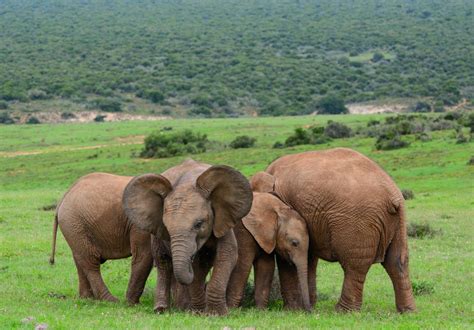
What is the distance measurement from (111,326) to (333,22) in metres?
107

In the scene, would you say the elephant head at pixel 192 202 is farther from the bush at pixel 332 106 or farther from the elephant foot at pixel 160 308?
the bush at pixel 332 106

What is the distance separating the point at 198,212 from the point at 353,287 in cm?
208

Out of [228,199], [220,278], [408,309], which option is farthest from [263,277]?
[408,309]

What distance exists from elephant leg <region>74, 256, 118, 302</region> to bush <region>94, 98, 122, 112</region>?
179 feet

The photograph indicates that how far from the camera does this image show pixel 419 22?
110 metres

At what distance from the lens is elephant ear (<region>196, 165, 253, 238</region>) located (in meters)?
10.0

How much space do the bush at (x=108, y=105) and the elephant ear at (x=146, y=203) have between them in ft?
183

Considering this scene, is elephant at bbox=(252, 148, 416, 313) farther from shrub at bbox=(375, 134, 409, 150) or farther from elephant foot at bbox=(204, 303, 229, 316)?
shrub at bbox=(375, 134, 409, 150)

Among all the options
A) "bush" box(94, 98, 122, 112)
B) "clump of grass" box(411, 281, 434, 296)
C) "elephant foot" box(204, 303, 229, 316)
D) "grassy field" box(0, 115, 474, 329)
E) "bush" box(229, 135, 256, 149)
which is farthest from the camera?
"bush" box(94, 98, 122, 112)

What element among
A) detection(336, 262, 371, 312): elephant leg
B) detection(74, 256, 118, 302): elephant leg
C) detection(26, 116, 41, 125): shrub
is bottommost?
detection(26, 116, 41, 125): shrub

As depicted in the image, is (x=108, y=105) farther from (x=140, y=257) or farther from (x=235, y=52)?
(x=140, y=257)

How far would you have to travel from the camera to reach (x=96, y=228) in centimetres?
1155

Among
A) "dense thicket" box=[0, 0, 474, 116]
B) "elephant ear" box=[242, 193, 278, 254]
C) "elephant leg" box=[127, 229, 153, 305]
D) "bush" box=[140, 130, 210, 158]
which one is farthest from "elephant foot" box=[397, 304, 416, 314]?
"dense thicket" box=[0, 0, 474, 116]

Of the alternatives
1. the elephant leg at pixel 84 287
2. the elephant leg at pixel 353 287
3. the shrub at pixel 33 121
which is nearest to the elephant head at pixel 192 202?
the elephant leg at pixel 353 287
